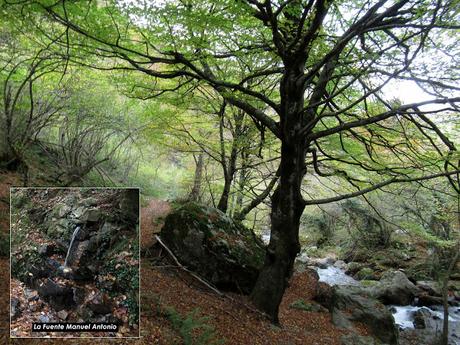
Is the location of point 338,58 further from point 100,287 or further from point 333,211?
point 333,211

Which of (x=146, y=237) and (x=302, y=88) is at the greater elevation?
(x=302, y=88)

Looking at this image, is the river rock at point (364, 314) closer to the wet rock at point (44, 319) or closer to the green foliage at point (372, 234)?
the wet rock at point (44, 319)

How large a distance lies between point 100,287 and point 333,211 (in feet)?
64.2

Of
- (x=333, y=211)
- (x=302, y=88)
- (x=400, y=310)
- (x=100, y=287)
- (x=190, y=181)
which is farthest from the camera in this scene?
(x=333, y=211)

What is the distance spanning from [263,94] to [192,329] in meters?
4.61

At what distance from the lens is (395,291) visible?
12.8 metres

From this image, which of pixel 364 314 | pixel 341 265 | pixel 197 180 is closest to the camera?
pixel 364 314

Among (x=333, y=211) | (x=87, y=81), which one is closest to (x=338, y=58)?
(x=87, y=81)

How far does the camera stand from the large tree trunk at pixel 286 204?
225 inches

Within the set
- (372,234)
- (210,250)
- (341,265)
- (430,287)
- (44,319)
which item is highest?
(372,234)

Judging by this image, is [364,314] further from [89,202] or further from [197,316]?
[89,202]

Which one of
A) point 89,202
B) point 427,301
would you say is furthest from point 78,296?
point 427,301

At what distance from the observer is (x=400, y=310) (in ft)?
40.0

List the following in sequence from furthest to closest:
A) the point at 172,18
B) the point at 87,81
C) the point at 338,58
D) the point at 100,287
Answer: the point at 87,81 → the point at 338,58 → the point at 172,18 → the point at 100,287
